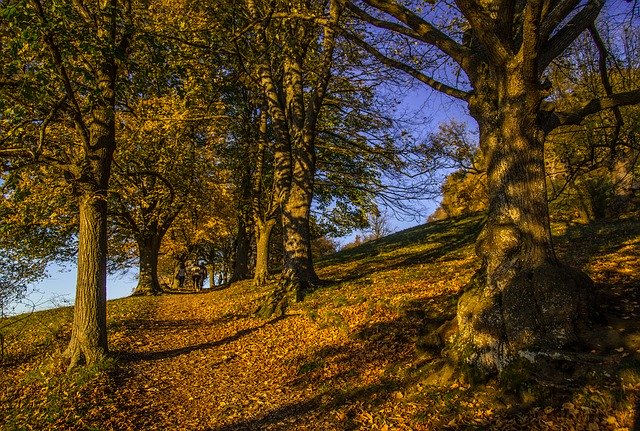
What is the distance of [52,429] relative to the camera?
19.9 feet

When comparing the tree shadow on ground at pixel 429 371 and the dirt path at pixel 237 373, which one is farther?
the dirt path at pixel 237 373

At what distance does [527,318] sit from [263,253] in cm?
1545

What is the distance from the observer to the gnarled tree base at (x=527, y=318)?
5.50 meters

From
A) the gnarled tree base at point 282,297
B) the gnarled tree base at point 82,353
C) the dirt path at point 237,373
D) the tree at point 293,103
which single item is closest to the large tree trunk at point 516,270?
the dirt path at point 237,373

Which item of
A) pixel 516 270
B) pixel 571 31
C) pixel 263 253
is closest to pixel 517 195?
pixel 516 270

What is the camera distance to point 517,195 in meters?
6.29

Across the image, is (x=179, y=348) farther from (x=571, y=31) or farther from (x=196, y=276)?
(x=196, y=276)

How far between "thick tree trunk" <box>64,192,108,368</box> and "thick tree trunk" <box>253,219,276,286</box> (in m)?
10.8

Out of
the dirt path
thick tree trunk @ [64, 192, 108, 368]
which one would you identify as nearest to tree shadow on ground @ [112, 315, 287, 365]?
the dirt path

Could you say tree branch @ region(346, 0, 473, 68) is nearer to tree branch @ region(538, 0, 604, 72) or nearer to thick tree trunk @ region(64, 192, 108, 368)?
tree branch @ region(538, 0, 604, 72)

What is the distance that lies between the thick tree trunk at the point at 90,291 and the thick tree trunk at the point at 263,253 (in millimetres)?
10780

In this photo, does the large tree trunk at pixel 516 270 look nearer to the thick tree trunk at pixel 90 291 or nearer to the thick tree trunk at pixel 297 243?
the thick tree trunk at pixel 90 291

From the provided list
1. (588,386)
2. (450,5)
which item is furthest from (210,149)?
(588,386)

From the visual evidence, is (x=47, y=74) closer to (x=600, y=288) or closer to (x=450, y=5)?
(x=450, y=5)
